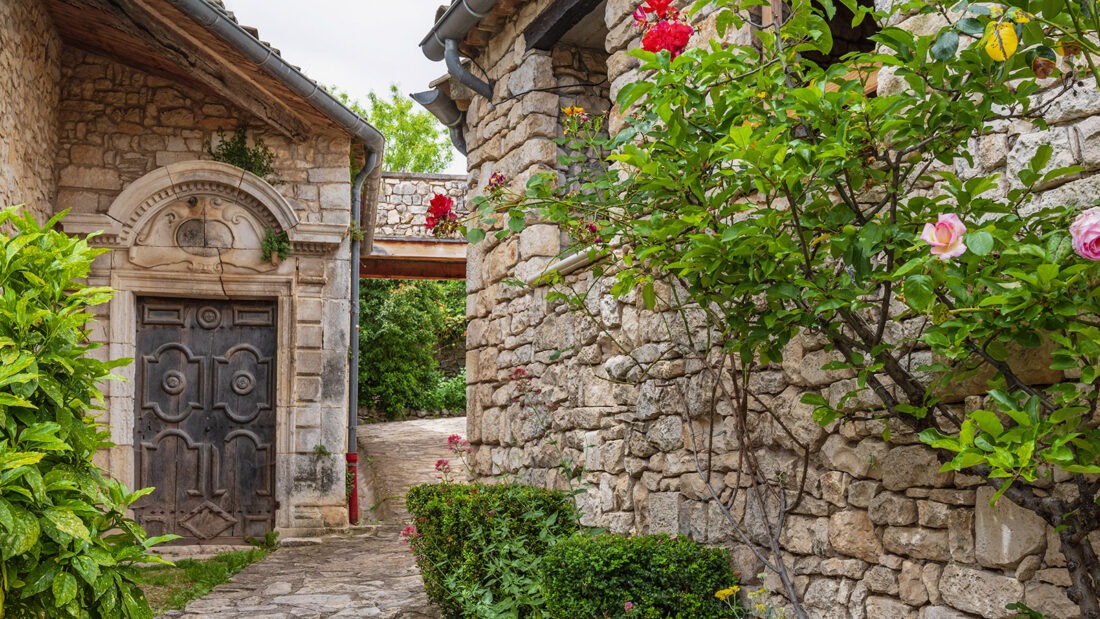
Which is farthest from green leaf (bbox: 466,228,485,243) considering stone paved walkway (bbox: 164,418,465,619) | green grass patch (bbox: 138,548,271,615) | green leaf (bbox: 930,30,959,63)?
green grass patch (bbox: 138,548,271,615)

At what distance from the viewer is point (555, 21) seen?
17.3 feet

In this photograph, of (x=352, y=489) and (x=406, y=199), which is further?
(x=406, y=199)

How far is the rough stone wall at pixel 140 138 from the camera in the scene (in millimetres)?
7707

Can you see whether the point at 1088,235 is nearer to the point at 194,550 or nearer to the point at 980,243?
the point at 980,243

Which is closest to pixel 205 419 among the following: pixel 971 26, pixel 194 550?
pixel 194 550

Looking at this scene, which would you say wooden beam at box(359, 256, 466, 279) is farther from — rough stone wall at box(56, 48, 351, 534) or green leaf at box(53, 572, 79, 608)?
green leaf at box(53, 572, 79, 608)

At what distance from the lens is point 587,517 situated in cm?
456

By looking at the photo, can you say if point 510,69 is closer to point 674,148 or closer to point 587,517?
point 587,517

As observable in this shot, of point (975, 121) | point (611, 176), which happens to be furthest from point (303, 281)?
point (975, 121)

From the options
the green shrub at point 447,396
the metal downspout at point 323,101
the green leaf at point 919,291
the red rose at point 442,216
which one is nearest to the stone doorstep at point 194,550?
the metal downspout at point 323,101

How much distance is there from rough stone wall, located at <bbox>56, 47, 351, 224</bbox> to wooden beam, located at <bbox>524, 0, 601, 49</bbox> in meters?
3.18

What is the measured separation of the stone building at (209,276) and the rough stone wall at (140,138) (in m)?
0.01

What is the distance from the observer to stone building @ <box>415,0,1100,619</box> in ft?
7.90

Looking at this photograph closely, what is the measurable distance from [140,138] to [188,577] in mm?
3697
